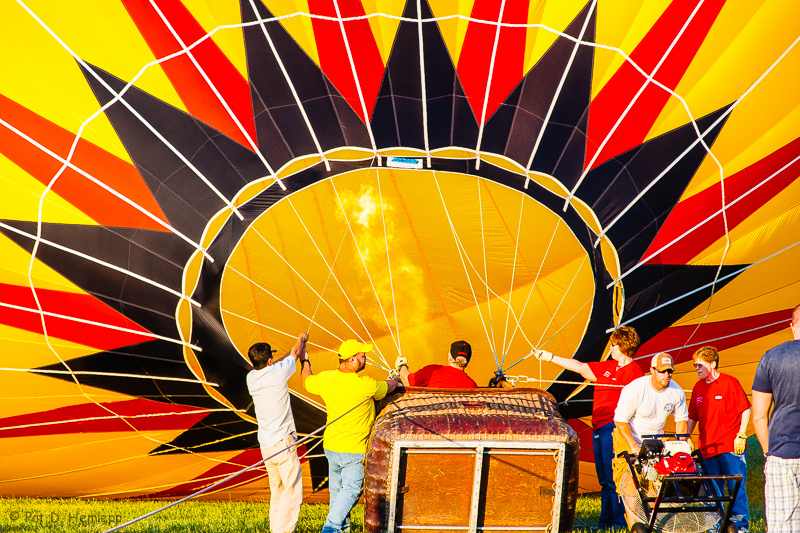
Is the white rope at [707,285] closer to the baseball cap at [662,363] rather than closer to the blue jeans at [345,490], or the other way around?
the baseball cap at [662,363]

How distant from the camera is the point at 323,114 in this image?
3.97 metres

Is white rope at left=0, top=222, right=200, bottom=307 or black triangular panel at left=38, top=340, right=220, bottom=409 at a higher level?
white rope at left=0, top=222, right=200, bottom=307

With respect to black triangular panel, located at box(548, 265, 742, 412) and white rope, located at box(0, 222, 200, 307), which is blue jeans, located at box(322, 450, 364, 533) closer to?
white rope, located at box(0, 222, 200, 307)

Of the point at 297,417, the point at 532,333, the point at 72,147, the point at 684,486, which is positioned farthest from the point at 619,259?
the point at 72,147

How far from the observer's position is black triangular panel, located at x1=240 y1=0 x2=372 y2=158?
3893 mm

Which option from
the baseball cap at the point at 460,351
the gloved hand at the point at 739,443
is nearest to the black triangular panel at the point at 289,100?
the baseball cap at the point at 460,351

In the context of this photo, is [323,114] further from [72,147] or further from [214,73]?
[72,147]

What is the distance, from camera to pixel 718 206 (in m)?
4.29

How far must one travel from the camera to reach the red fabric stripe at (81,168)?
3.89 metres

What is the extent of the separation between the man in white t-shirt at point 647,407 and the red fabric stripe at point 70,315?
2.66m

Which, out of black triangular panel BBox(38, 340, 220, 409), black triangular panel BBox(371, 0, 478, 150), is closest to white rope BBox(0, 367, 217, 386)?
black triangular panel BBox(38, 340, 220, 409)

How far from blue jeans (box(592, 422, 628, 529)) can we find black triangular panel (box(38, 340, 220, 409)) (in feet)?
7.72

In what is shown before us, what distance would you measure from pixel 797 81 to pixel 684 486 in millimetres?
2468

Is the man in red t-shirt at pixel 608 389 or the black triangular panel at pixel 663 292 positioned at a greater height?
the black triangular panel at pixel 663 292
